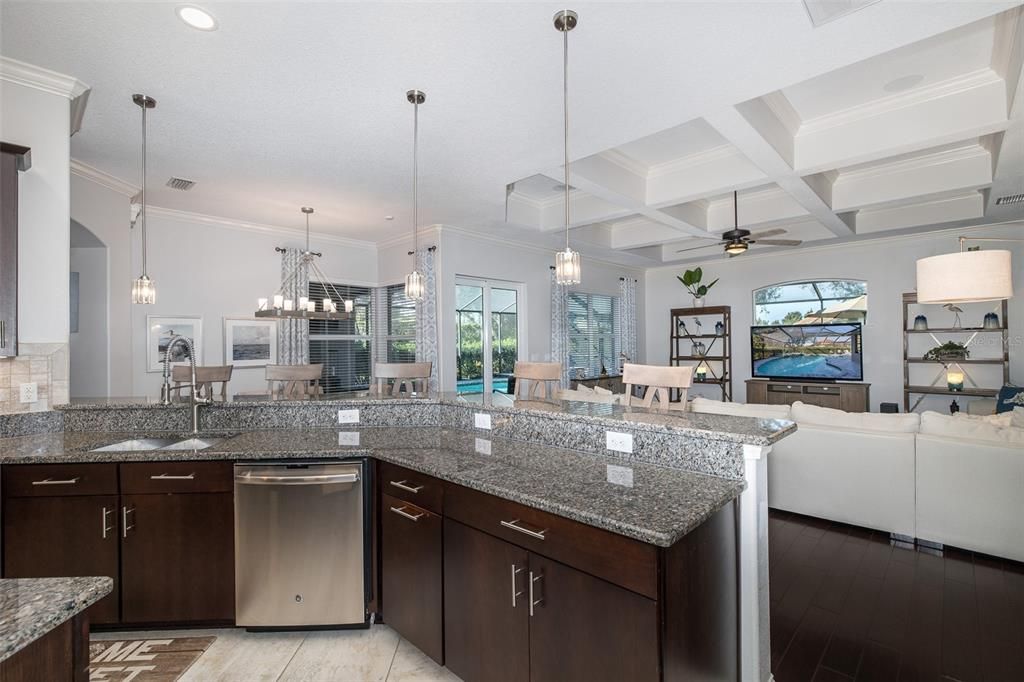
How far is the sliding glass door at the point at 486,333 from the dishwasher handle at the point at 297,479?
13.0 feet

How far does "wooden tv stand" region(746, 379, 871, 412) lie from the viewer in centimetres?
694

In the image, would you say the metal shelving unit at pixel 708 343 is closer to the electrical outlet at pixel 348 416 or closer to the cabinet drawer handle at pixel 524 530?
the electrical outlet at pixel 348 416

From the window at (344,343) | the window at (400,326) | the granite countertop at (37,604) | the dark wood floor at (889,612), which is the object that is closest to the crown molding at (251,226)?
the window at (344,343)

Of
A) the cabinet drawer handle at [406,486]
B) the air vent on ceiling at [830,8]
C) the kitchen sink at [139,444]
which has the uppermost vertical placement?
the air vent on ceiling at [830,8]

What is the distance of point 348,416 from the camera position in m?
3.01

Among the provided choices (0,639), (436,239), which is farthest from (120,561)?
(436,239)

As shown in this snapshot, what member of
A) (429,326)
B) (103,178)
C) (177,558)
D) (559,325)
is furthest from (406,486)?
(559,325)

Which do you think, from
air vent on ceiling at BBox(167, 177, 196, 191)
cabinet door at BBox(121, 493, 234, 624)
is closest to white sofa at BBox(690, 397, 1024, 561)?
cabinet door at BBox(121, 493, 234, 624)

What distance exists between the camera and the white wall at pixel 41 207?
8.86ft

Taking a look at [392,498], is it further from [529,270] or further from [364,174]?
[529,270]

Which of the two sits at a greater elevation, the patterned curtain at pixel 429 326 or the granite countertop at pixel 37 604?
the patterned curtain at pixel 429 326

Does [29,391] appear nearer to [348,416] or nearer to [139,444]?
[139,444]

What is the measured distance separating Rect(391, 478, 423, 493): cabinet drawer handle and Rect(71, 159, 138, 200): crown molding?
4099mm

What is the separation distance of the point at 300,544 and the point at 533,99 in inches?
114
